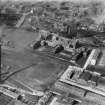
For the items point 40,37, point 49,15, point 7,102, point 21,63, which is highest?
point 49,15

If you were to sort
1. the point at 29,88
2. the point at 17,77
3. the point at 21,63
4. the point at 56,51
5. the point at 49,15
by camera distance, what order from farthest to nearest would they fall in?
the point at 49,15, the point at 56,51, the point at 21,63, the point at 17,77, the point at 29,88

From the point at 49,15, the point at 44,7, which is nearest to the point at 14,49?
the point at 49,15

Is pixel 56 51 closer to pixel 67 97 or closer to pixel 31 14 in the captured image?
pixel 67 97

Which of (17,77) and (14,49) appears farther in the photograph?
(14,49)

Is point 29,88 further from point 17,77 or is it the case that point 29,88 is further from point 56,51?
point 56,51

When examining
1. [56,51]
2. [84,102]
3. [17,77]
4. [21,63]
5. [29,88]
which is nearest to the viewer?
[84,102]

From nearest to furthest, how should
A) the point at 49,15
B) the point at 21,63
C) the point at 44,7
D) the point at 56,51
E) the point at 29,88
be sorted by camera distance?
the point at 29,88 < the point at 21,63 < the point at 56,51 < the point at 49,15 < the point at 44,7

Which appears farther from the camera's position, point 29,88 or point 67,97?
point 29,88

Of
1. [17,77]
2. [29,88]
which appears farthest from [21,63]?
[29,88]

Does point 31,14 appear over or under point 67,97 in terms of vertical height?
over
